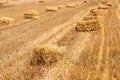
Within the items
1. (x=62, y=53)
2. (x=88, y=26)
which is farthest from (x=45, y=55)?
(x=88, y=26)

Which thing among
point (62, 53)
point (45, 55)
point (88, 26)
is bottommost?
point (62, 53)

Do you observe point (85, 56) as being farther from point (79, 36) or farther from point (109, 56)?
point (79, 36)

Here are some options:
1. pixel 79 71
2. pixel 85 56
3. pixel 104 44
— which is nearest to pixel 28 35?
pixel 104 44

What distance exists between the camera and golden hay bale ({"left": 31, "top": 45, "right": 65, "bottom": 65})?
14.7 m

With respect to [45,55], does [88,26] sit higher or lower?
higher

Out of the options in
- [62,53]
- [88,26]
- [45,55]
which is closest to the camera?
[45,55]

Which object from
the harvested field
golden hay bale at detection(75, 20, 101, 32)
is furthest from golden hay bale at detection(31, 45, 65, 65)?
golden hay bale at detection(75, 20, 101, 32)

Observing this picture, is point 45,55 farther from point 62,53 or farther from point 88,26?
point 88,26

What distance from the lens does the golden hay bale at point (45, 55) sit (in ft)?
48.3

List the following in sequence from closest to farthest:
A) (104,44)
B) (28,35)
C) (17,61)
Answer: (17,61) < (104,44) < (28,35)

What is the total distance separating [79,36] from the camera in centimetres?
2244

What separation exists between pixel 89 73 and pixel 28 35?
11.4 m

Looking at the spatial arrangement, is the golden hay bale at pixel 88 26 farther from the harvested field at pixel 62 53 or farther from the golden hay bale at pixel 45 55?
the golden hay bale at pixel 45 55

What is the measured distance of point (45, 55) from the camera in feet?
48.1
